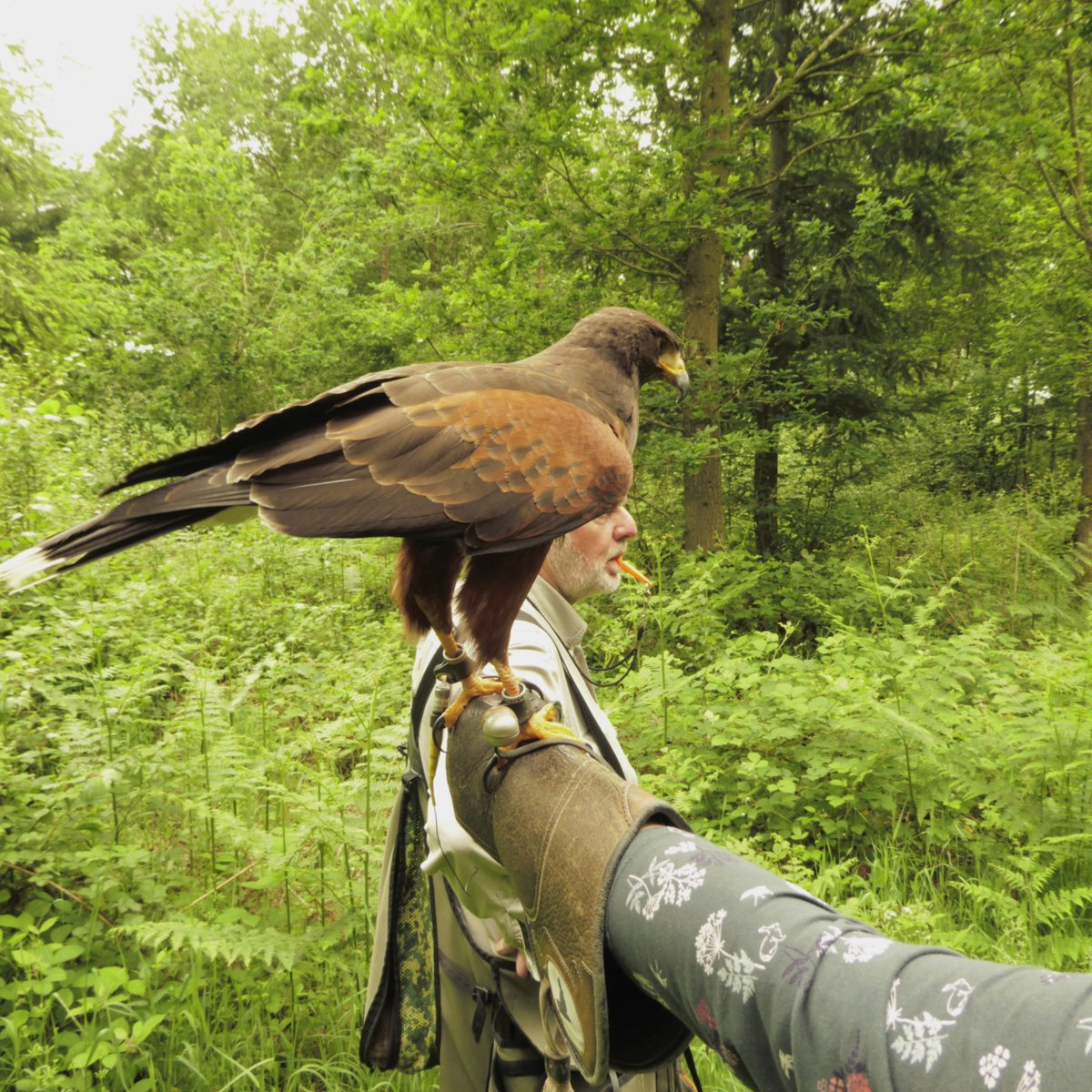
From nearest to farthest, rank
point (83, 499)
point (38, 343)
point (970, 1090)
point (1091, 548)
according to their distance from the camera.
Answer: point (970, 1090) < point (83, 499) < point (1091, 548) < point (38, 343)

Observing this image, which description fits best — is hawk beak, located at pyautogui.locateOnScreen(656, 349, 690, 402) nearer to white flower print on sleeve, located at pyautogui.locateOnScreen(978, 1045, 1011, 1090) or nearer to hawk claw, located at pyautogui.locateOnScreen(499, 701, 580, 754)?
hawk claw, located at pyautogui.locateOnScreen(499, 701, 580, 754)

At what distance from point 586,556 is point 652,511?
600 centimetres

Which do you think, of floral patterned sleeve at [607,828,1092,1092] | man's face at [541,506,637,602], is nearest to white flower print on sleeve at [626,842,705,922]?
floral patterned sleeve at [607,828,1092,1092]

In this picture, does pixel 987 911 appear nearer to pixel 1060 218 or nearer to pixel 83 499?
pixel 83 499

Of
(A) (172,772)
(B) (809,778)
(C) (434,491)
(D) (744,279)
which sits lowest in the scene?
(B) (809,778)

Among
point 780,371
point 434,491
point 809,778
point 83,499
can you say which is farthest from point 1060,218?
point 83,499

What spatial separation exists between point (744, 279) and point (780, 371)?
2165mm

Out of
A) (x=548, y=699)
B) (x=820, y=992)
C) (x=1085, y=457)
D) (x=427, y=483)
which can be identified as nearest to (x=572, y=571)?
(x=548, y=699)

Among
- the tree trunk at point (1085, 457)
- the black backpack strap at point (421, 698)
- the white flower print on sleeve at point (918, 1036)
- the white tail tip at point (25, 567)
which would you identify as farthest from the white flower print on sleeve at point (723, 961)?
the tree trunk at point (1085, 457)

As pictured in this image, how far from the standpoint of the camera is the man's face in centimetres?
210

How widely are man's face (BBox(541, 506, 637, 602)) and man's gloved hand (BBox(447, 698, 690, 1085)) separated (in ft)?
2.91

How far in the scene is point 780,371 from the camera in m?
6.59

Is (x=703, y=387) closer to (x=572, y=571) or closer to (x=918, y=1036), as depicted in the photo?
(x=572, y=571)

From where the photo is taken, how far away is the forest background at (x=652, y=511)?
7.89 feet
